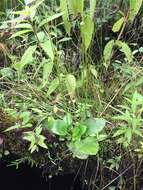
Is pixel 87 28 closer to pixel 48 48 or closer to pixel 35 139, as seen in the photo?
pixel 48 48

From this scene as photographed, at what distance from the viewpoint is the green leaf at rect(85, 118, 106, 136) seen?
1.29 meters

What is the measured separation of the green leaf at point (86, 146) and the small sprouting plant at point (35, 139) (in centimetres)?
8

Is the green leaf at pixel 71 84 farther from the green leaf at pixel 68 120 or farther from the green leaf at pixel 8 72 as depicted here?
the green leaf at pixel 8 72

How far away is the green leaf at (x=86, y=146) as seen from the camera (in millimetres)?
1259

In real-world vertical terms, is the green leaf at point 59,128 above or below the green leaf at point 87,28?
below

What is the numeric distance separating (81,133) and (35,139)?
14cm

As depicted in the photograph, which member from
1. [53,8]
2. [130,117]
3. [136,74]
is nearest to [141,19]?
[53,8]

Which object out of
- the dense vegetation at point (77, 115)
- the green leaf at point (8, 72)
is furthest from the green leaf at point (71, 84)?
the green leaf at point (8, 72)

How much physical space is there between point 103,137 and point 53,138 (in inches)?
6.4

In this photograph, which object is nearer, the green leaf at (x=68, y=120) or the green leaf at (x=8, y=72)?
the green leaf at (x=68, y=120)

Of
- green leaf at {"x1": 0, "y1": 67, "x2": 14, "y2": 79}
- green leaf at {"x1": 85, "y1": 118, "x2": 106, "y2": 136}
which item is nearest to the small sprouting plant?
green leaf at {"x1": 85, "y1": 118, "x2": 106, "y2": 136}

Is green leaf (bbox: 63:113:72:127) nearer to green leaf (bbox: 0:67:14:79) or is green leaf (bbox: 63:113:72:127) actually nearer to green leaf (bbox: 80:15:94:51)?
green leaf (bbox: 80:15:94:51)

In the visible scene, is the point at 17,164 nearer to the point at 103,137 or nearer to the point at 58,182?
the point at 58,182

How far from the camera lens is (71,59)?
1842 millimetres
